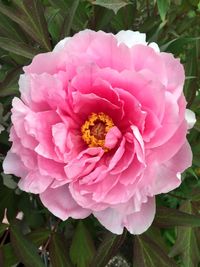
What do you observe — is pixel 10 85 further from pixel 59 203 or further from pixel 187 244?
pixel 187 244

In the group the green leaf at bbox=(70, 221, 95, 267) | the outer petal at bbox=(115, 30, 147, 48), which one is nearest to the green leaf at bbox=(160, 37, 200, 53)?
the outer petal at bbox=(115, 30, 147, 48)

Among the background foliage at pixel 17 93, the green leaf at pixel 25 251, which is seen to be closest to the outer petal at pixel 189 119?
the background foliage at pixel 17 93

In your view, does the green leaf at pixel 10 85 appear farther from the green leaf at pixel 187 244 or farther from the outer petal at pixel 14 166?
the green leaf at pixel 187 244

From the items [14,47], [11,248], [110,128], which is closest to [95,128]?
[110,128]

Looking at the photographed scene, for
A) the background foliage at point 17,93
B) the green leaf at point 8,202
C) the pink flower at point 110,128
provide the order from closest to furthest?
the pink flower at point 110,128
the background foliage at point 17,93
the green leaf at point 8,202

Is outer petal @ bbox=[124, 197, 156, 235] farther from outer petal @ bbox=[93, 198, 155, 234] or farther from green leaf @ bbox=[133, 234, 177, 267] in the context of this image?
green leaf @ bbox=[133, 234, 177, 267]

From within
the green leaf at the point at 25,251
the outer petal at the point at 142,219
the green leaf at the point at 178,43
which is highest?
the green leaf at the point at 178,43

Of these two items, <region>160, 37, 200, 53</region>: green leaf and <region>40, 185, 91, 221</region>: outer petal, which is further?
<region>160, 37, 200, 53</region>: green leaf
